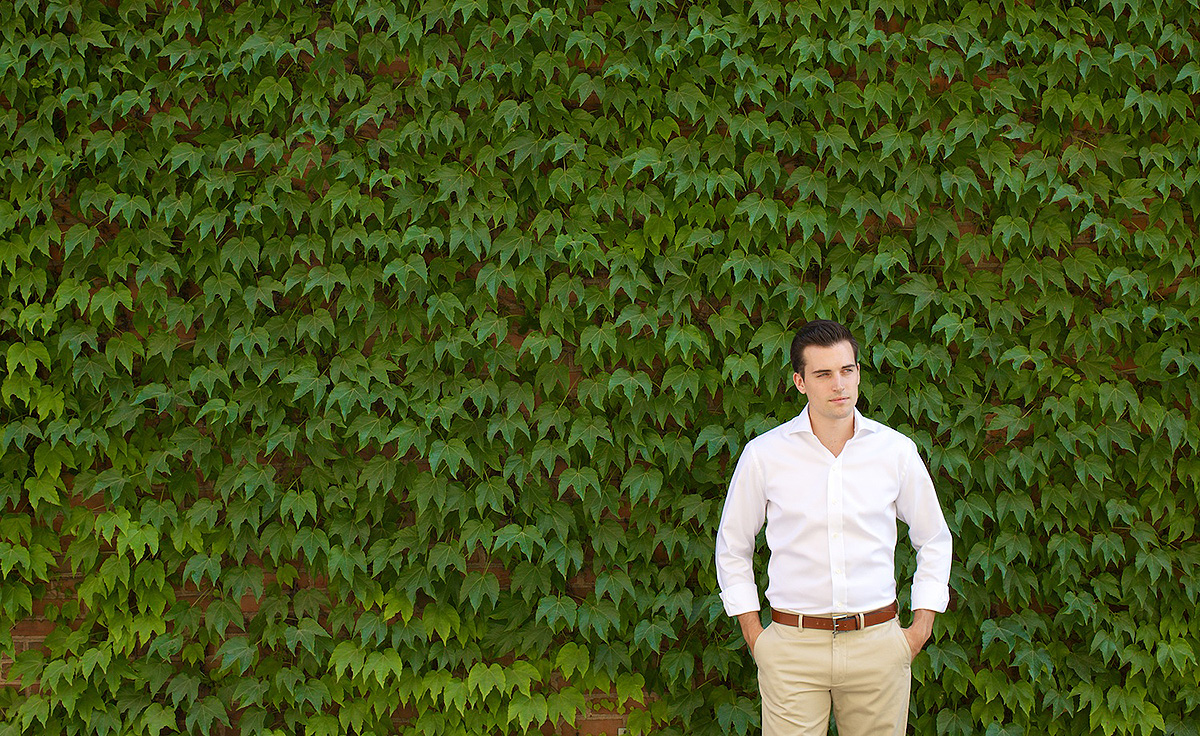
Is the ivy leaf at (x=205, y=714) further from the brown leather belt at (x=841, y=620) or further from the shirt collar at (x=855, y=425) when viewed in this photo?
the shirt collar at (x=855, y=425)

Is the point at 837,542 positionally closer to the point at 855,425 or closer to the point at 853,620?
the point at 853,620

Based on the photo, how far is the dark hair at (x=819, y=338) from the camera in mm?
2178

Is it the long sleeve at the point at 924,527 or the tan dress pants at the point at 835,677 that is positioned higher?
the long sleeve at the point at 924,527

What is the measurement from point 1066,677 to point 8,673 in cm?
341

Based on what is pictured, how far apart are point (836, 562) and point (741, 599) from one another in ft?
0.87

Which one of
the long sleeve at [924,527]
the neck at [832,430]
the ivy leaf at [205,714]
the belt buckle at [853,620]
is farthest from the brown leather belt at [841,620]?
the ivy leaf at [205,714]

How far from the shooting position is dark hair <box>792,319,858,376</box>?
218 centimetres

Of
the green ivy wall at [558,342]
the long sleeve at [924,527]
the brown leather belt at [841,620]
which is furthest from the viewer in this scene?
the green ivy wall at [558,342]

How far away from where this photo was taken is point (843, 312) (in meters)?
2.93

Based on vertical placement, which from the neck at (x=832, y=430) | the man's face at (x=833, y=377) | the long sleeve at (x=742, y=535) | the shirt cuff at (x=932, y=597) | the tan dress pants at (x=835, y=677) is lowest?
the tan dress pants at (x=835, y=677)

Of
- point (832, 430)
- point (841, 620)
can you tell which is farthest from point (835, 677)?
point (832, 430)

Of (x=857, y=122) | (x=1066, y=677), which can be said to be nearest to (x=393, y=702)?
(x=1066, y=677)

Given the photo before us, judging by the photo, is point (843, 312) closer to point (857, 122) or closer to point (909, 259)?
point (909, 259)

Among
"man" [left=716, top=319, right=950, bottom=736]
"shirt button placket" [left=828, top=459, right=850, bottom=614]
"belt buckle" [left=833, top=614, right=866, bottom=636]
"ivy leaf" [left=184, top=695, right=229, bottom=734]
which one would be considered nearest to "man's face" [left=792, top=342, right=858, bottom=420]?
"man" [left=716, top=319, right=950, bottom=736]
